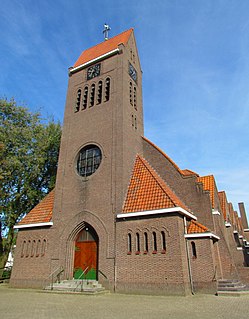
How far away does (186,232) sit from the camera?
44.7 ft

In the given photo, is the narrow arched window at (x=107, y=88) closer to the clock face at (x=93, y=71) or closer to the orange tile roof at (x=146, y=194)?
the clock face at (x=93, y=71)

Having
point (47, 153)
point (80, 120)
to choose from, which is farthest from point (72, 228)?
point (47, 153)

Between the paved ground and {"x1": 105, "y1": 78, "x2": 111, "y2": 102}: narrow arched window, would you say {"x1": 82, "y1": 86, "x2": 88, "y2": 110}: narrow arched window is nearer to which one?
{"x1": 105, "y1": 78, "x2": 111, "y2": 102}: narrow arched window

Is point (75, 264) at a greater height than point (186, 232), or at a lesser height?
lesser

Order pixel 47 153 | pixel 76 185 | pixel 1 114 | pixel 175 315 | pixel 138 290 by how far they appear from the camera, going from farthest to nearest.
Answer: pixel 47 153 < pixel 1 114 < pixel 76 185 < pixel 138 290 < pixel 175 315

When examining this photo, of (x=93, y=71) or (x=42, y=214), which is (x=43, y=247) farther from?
(x=93, y=71)

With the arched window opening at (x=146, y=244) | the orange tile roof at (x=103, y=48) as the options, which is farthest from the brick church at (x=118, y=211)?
the orange tile roof at (x=103, y=48)

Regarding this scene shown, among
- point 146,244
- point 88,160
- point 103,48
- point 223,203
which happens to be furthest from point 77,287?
point 103,48

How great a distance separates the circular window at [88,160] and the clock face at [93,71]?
645cm

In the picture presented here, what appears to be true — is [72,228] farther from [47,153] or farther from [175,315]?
[47,153]

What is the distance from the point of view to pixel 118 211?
48.3ft

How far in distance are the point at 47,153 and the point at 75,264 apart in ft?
41.5

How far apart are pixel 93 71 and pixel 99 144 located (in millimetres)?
7187

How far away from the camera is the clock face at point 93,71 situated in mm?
20711
